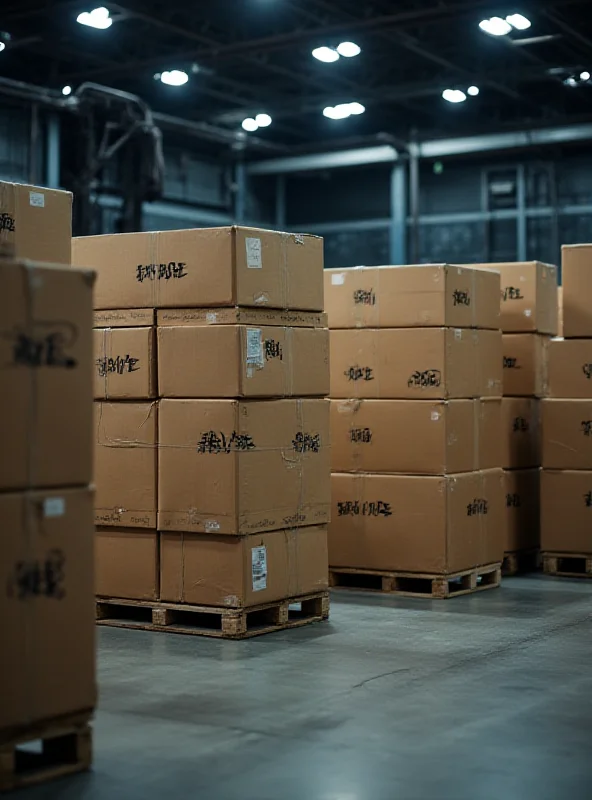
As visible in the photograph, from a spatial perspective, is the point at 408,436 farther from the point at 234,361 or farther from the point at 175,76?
the point at 175,76

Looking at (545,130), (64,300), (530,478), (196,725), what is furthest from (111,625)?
(545,130)

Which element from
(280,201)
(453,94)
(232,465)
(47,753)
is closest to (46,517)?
(47,753)

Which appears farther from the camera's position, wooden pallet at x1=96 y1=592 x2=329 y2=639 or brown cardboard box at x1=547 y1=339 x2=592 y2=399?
brown cardboard box at x1=547 y1=339 x2=592 y2=399

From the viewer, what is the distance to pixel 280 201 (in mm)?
17969

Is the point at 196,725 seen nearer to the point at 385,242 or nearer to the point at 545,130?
the point at 545,130

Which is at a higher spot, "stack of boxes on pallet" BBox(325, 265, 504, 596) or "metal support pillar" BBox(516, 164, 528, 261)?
"metal support pillar" BBox(516, 164, 528, 261)

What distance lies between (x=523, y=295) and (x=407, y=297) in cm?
147

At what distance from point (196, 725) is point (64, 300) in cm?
174

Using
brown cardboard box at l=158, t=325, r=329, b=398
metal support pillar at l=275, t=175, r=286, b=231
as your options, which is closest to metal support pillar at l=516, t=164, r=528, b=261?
metal support pillar at l=275, t=175, r=286, b=231

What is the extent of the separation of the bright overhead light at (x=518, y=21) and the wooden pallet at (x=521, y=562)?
4979 mm

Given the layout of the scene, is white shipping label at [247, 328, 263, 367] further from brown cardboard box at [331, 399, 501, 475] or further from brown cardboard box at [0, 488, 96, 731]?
brown cardboard box at [0, 488, 96, 731]

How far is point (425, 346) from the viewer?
25.8 feet

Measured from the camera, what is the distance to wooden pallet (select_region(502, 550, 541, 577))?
9.06 m

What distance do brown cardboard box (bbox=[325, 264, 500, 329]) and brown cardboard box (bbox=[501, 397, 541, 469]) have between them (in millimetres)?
1082
